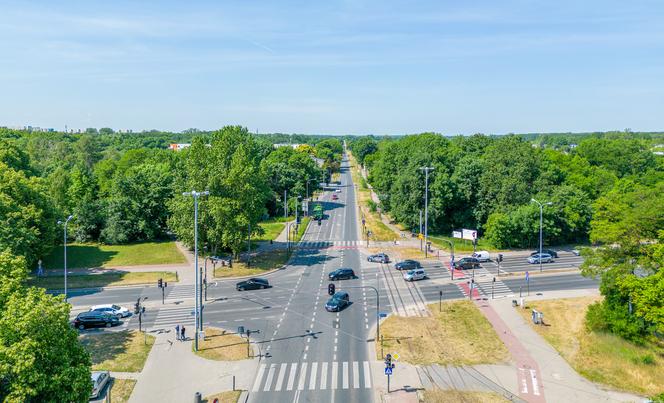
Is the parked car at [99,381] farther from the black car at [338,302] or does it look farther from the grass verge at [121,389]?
Answer: the black car at [338,302]

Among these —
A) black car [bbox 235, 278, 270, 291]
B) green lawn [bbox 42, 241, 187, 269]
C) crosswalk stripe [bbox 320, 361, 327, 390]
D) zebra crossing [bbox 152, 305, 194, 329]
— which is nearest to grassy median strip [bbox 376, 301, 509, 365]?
crosswalk stripe [bbox 320, 361, 327, 390]

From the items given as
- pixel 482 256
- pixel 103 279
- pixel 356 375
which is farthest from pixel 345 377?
pixel 482 256

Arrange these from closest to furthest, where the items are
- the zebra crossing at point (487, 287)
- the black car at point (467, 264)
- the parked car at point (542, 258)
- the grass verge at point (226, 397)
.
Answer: the grass verge at point (226, 397), the zebra crossing at point (487, 287), the black car at point (467, 264), the parked car at point (542, 258)

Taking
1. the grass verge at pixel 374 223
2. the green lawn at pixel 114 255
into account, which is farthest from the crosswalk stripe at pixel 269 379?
the grass verge at pixel 374 223

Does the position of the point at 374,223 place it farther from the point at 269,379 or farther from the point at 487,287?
the point at 269,379

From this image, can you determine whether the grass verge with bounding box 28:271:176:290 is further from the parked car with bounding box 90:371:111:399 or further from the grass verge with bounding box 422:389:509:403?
the grass verge with bounding box 422:389:509:403

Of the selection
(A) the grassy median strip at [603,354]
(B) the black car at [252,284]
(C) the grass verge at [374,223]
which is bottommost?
(A) the grassy median strip at [603,354]

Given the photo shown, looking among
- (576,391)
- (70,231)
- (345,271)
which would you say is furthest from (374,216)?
(576,391)
